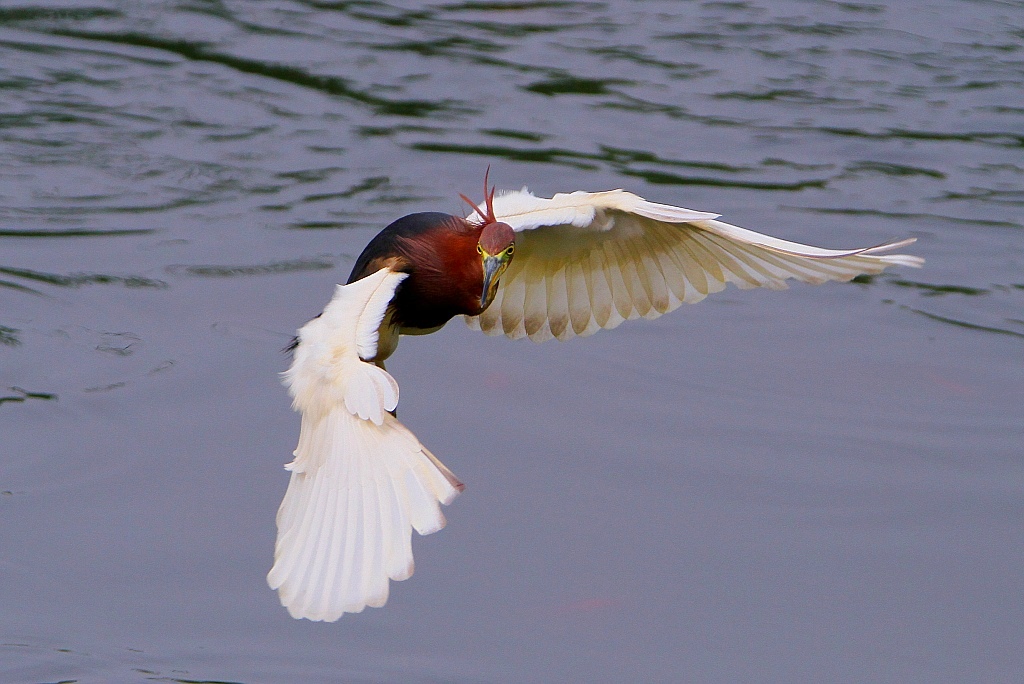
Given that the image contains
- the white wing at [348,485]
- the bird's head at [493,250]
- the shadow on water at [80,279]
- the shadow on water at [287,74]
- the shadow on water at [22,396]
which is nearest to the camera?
the white wing at [348,485]

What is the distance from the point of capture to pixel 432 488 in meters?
2.24

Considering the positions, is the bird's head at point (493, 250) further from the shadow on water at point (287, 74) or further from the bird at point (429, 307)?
the shadow on water at point (287, 74)

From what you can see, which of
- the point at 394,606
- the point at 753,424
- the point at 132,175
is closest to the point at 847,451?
the point at 753,424

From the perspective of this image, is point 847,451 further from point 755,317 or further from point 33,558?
point 33,558

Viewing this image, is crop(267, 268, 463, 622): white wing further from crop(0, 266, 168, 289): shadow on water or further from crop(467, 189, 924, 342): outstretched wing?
crop(0, 266, 168, 289): shadow on water

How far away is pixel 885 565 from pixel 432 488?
5.65 ft

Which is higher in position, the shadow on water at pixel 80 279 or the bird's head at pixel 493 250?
the bird's head at pixel 493 250

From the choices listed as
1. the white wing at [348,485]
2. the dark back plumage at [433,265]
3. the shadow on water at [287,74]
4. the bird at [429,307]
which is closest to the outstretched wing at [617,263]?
the bird at [429,307]

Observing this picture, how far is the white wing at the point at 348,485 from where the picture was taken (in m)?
2.21

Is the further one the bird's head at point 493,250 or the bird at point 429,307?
the bird's head at point 493,250

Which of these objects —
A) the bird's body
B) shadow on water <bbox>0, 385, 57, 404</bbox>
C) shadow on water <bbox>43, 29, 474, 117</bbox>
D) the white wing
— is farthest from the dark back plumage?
shadow on water <bbox>43, 29, 474, 117</bbox>

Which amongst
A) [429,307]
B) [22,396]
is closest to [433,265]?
[429,307]

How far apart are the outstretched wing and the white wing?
69cm

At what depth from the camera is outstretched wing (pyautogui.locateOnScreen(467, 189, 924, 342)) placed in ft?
10.1
